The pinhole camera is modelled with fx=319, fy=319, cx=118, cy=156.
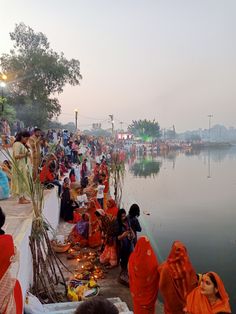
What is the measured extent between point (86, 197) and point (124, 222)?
4.10 m

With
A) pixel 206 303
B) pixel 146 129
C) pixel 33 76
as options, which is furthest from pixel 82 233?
pixel 146 129

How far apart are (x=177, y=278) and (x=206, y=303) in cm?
44

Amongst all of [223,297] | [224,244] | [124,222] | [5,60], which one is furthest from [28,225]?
[5,60]

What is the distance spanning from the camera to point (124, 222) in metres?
4.75

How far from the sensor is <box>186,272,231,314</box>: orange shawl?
2559 millimetres

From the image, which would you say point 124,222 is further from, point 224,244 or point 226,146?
point 226,146

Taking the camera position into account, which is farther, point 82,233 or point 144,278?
point 82,233

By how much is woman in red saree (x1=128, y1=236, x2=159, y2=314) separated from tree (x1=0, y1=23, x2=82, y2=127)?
19258 millimetres

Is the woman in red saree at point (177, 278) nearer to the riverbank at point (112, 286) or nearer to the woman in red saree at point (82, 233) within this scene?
the riverbank at point (112, 286)

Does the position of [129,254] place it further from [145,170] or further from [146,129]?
[146,129]

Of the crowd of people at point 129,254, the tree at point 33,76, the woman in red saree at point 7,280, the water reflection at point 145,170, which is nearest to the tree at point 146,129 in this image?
the water reflection at point 145,170

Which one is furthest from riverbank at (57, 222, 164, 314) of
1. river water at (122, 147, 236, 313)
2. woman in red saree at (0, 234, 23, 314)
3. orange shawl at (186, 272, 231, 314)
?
woman in red saree at (0, 234, 23, 314)

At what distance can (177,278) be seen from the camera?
3035 mm

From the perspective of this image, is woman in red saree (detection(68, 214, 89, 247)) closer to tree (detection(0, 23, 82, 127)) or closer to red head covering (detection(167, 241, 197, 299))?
red head covering (detection(167, 241, 197, 299))
